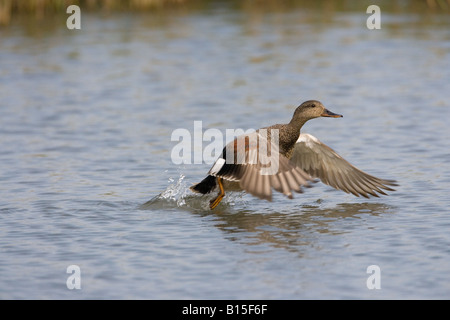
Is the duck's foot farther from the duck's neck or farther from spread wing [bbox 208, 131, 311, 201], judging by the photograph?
the duck's neck

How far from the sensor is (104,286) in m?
6.96

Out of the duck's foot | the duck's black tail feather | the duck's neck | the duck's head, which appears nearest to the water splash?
the duck's foot

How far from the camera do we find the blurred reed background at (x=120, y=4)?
75.6 ft

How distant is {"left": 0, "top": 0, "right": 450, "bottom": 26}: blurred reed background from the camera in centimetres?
2305

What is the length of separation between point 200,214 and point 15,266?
2.46 meters

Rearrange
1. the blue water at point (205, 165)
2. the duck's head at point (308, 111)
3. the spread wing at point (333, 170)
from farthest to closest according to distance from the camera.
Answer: the spread wing at point (333, 170), the duck's head at point (308, 111), the blue water at point (205, 165)

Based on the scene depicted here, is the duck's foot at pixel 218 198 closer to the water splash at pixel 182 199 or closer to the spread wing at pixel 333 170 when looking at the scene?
the water splash at pixel 182 199

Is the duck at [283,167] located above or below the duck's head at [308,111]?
below

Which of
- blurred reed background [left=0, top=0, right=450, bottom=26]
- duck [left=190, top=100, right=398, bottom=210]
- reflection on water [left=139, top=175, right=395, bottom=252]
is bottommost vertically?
reflection on water [left=139, top=175, right=395, bottom=252]

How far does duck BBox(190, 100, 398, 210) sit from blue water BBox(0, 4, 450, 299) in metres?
0.25

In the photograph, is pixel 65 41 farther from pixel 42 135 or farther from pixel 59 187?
pixel 59 187

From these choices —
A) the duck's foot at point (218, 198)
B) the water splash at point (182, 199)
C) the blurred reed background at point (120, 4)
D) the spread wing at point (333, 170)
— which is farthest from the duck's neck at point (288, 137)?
the blurred reed background at point (120, 4)
